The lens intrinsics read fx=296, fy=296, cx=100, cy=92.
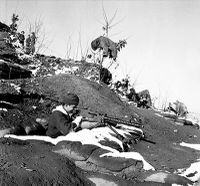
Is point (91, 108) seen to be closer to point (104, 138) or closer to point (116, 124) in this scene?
point (116, 124)

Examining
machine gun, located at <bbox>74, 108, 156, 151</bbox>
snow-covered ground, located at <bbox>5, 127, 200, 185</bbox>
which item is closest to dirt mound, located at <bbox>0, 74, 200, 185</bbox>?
machine gun, located at <bbox>74, 108, 156, 151</bbox>

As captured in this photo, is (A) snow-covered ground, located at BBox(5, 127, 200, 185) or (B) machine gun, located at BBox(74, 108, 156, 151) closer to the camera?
(A) snow-covered ground, located at BBox(5, 127, 200, 185)

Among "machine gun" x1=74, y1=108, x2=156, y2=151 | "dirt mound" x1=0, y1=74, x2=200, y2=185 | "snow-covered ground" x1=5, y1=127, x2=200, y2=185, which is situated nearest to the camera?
"snow-covered ground" x1=5, y1=127, x2=200, y2=185

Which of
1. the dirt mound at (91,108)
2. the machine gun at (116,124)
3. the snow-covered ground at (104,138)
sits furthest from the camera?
the dirt mound at (91,108)

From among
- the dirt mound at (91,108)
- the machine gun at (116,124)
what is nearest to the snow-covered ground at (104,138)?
the machine gun at (116,124)

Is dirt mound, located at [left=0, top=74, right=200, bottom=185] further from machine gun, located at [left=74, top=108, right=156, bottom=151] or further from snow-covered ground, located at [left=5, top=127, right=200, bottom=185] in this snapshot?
snow-covered ground, located at [left=5, top=127, right=200, bottom=185]

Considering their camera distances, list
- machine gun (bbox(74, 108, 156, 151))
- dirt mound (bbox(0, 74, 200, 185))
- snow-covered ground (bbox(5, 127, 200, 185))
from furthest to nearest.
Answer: dirt mound (bbox(0, 74, 200, 185))
machine gun (bbox(74, 108, 156, 151))
snow-covered ground (bbox(5, 127, 200, 185))

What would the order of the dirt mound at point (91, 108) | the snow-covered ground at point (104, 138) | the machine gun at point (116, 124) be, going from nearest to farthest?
the snow-covered ground at point (104, 138) → the machine gun at point (116, 124) → the dirt mound at point (91, 108)

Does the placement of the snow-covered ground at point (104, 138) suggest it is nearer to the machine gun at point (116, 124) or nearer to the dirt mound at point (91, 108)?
the machine gun at point (116, 124)

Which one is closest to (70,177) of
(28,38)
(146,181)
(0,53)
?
(146,181)

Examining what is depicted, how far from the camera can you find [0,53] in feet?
36.6

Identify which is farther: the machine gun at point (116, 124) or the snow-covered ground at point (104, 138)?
the machine gun at point (116, 124)

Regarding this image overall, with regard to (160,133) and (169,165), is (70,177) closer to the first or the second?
(169,165)

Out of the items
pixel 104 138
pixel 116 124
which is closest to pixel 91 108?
pixel 116 124
